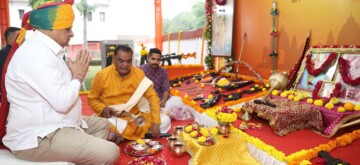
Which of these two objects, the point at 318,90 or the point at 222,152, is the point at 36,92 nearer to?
the point at 222,152

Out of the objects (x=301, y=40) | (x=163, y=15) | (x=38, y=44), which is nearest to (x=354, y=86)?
(x=301, y=40)

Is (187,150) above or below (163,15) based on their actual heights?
below

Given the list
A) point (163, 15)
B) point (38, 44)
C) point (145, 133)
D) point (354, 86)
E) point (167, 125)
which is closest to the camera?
point (38, 44)

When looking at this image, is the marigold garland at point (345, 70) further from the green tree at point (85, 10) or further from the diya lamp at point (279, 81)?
the green tree at point (85, 10)

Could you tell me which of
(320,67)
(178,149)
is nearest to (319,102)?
(320,67)

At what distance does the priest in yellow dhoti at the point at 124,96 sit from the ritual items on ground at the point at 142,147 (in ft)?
0.47

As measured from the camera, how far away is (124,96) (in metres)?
3.19

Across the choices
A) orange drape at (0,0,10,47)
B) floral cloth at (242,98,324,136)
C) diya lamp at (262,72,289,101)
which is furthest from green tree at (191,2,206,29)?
floral cloth at (242,98,324,136)

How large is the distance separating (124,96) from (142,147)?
0.66 meters

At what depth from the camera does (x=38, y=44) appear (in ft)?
5.93

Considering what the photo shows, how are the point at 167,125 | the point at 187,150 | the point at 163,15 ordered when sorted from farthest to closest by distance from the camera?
1. the point at 163,15
2. the point at 167,125
3. the point at 187,150

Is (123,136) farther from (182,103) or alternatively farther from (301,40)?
(301,40)

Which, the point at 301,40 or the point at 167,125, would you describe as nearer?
the point at 167,125

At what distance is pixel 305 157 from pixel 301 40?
7.54 ft
